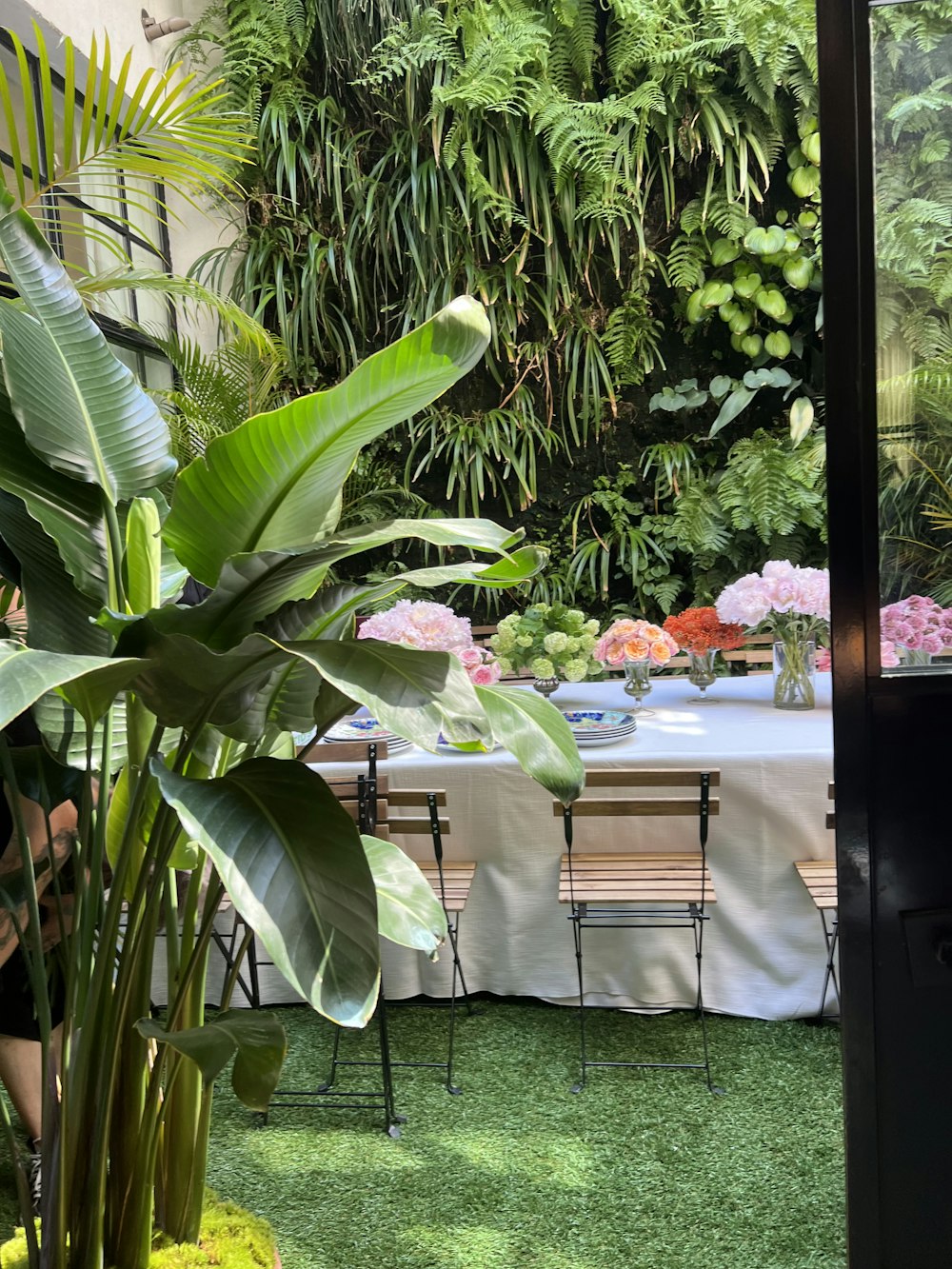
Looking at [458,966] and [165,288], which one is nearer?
[458,966]

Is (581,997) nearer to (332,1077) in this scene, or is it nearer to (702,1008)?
(702,1008)

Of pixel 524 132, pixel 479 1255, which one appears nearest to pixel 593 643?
pixel 479 1255

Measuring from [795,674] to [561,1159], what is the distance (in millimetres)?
1485

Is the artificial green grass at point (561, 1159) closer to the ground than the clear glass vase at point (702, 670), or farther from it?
closer to the ground

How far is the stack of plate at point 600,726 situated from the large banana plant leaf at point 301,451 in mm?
1609

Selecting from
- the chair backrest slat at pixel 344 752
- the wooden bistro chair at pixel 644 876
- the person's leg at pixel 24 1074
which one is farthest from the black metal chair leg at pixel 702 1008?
the person's leg at pixel 24 1074

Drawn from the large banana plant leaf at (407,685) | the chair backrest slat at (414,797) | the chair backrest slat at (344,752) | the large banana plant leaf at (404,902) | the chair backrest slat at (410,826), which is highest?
the large banana plant leaf at (407,685)

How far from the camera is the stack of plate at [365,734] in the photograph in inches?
110

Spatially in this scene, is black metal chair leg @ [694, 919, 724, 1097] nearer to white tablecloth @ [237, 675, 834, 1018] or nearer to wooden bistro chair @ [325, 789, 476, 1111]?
white tablecloth @ [237, 675, 834, 1018]

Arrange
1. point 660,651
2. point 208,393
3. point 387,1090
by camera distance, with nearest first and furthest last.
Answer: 1. point 387,1090
2. point 660,651
3. point 208,393

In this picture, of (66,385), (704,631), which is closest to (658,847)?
(704,631)

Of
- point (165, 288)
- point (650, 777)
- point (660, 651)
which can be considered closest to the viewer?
point (650, 777)

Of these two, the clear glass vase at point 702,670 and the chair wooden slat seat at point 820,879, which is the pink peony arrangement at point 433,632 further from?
the chair wooden slat seat at point 820,879

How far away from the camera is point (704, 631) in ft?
9.86
